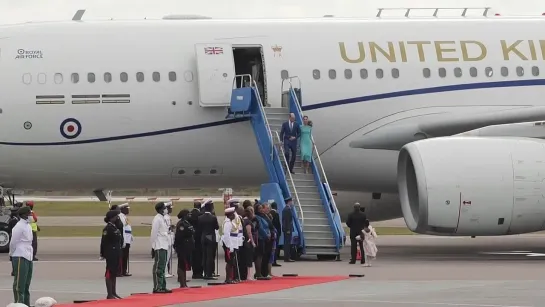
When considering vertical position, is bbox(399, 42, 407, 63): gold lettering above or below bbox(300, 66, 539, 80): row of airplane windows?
above

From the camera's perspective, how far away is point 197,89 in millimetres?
26219

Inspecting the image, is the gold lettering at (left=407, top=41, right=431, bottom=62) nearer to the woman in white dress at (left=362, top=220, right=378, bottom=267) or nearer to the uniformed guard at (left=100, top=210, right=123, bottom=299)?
Answer: the woman in white dress at (left=362, top=220, right=378, bottom=267)

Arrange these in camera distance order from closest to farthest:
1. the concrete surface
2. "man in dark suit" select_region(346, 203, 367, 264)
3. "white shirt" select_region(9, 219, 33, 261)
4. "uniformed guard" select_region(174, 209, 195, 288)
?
"white shirt" select_region(9, 219, 33, 261) → "uniformed guard" select_region(174, 209, 195, 288) → "man in dark suit" select_region(346, 203, 367, 264) → the concrete surface

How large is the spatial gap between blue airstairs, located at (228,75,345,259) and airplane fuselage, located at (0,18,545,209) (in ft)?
1.41

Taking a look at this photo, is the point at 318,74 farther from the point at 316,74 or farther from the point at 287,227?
the point at 287,227

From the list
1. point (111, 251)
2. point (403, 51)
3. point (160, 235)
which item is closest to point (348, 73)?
point (403, 51)

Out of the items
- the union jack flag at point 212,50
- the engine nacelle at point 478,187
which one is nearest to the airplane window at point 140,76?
the union jack flag at point 212,50

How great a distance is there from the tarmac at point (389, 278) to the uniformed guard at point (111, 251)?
1.73 ft

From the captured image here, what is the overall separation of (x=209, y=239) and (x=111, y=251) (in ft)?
12.0

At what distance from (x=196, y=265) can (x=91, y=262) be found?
434 centimetres

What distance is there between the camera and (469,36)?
27.4 m

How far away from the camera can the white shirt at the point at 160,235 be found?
18.9m

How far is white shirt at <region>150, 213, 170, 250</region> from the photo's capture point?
18859 millimetres

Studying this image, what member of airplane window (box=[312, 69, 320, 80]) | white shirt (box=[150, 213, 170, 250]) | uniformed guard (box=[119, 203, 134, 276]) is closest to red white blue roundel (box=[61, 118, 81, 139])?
uniformed guard (box=[119, 203, 134, 276])
